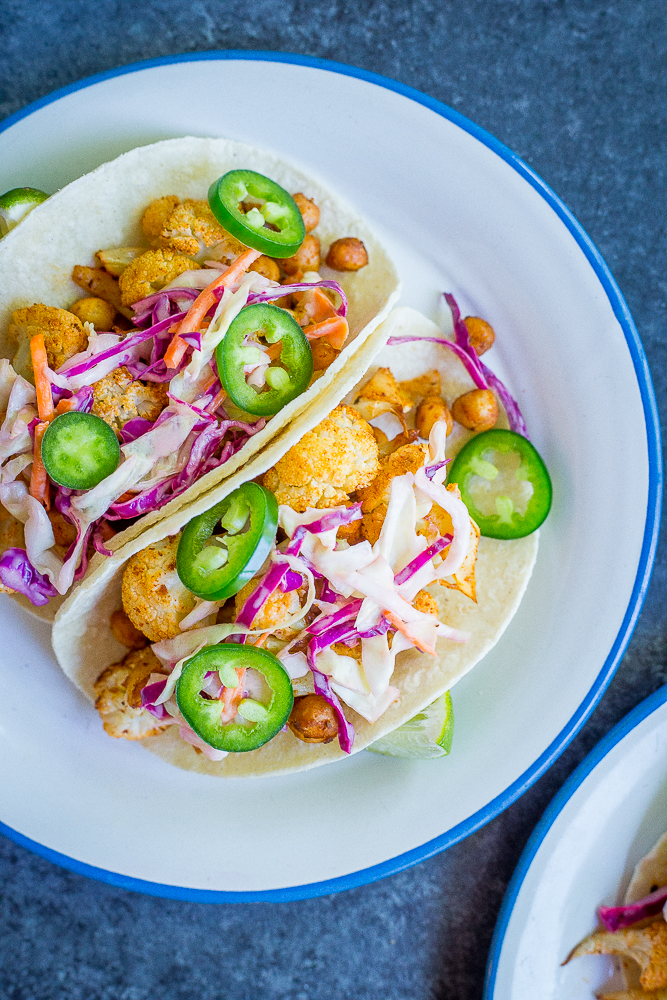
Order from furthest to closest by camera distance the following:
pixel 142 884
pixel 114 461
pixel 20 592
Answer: pixel 142 884
pixel 20 592
pixel 114 461

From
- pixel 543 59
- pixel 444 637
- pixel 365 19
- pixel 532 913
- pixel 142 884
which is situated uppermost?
pixel 543 59

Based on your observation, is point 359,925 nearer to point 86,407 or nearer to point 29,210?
point 86,407

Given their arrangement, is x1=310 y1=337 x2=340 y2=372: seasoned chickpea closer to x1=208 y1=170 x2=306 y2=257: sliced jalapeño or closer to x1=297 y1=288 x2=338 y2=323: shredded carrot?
x1=297 y1=288 x2=338 y2=323: shredded carrot

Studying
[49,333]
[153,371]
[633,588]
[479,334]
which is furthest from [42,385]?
[633,588]

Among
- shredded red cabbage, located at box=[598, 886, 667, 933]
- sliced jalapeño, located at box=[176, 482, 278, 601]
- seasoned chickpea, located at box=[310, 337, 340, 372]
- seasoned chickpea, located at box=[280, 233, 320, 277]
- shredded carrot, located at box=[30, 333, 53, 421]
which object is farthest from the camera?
shredded red cabbage, located at box=[598, 886, 667, 933]

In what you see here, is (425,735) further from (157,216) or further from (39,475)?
(157,216)

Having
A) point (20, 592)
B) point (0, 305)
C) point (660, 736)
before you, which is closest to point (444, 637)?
point (660, 736)

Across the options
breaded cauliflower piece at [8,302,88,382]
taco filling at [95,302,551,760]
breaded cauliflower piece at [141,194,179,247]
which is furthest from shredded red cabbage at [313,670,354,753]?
breaded cauliflower piece at [141,194,179,247]

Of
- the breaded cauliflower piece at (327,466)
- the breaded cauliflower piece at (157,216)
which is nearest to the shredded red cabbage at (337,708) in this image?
the breaded cauliflower piece at (327,466)
